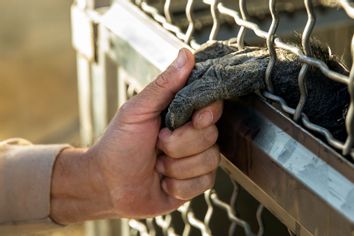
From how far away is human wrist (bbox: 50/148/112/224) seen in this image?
1158 millimetres

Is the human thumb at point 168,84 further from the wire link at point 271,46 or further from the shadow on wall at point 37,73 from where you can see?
the shadow on wall at point 37,73

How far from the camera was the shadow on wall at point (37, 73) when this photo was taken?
349 centimetres

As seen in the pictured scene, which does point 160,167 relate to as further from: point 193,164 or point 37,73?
point 37,73

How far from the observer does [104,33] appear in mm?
1385

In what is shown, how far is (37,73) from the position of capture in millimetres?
3803

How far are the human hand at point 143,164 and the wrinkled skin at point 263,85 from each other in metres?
0.02

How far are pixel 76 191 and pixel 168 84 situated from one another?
0.99 ft

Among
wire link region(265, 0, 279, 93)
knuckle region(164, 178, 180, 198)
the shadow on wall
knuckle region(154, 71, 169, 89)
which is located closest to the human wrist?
knuckle region(164, 178, 180, 198)

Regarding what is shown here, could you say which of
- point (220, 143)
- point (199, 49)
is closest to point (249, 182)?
point (220, 143)

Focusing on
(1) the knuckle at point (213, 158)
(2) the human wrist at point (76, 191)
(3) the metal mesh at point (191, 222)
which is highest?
(1) the knuckle at point (213, 158)

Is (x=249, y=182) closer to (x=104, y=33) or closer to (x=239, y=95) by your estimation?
(x=239, y=95)

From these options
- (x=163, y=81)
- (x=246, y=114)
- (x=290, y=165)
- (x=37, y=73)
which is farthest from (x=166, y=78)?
(x=37, y=73)

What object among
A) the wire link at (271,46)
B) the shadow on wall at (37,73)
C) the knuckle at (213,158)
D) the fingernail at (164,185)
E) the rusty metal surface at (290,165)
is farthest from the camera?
the shadow on wall at (37,73)

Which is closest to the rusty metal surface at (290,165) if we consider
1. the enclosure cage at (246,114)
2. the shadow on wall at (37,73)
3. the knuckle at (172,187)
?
the enclosure cage at (246,114)
